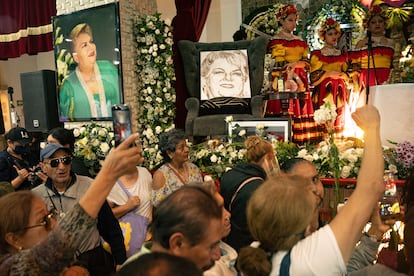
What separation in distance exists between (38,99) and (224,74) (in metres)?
2.78

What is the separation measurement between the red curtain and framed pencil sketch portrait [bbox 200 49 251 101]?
8.73ft

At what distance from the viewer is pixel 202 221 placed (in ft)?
3.57

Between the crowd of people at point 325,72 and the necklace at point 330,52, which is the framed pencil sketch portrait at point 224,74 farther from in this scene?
the necklace at point 330,52

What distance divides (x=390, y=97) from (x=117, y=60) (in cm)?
338

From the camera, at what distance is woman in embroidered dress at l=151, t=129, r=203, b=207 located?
2.56 meters

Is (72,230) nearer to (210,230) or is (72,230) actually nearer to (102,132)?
(210,230)

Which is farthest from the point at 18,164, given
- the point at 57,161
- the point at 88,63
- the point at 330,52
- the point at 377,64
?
the point at 377,64

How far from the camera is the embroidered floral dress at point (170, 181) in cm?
251

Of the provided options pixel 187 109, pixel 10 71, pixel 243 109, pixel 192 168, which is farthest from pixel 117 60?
pixel 10 71

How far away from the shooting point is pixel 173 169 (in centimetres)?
271

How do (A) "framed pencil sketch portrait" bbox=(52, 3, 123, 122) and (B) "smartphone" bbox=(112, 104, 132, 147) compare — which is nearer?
(B) "smartphone" bbox=(112, 104, 132, 147)

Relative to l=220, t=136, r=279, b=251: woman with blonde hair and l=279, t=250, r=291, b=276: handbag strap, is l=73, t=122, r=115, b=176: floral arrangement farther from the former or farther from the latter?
l=279, t=250, r=291, b=276: handbag strap

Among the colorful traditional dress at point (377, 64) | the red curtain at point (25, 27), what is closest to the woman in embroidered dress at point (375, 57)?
the colorful traditional dress at point (377, 64)

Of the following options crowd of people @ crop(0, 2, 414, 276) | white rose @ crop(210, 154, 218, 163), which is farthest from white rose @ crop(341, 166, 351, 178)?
crowd of people @ crop(0, 2, 414, 276)
